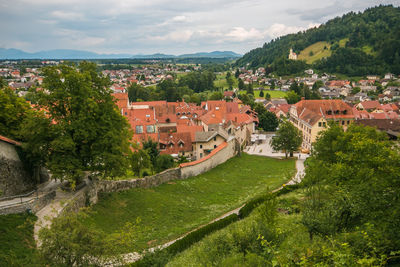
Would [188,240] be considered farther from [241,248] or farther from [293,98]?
[293,98]

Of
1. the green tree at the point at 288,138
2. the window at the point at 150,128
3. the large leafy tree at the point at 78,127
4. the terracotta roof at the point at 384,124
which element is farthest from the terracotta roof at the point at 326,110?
the large leafy tree at the point at 78,127

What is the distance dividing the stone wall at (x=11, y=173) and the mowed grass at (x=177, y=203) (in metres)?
5.98

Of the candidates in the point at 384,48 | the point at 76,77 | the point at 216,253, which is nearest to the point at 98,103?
the point at 76,77

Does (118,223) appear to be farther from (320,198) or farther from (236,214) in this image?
(320,198)

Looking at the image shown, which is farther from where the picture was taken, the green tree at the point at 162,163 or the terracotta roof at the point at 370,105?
the terracotta roof at the point at 370,105

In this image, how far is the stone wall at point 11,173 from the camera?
19.6 m

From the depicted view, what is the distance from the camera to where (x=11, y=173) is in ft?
67.2

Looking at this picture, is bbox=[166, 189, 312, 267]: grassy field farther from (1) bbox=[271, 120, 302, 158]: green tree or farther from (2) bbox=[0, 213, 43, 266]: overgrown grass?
(1) bbox=[271, 120, 302, 158]: green tree

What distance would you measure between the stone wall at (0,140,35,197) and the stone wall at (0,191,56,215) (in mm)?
2659

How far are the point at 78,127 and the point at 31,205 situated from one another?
6349 mm

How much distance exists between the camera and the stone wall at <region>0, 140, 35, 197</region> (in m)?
19.6

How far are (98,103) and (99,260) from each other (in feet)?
46.5

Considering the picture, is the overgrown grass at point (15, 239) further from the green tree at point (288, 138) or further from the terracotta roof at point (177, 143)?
the green tree at point (288, 138)

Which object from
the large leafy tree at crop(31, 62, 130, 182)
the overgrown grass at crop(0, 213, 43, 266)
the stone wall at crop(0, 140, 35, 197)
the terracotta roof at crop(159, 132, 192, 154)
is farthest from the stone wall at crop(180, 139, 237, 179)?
the overgrown grass at crop(0, 213, 43, 266)
